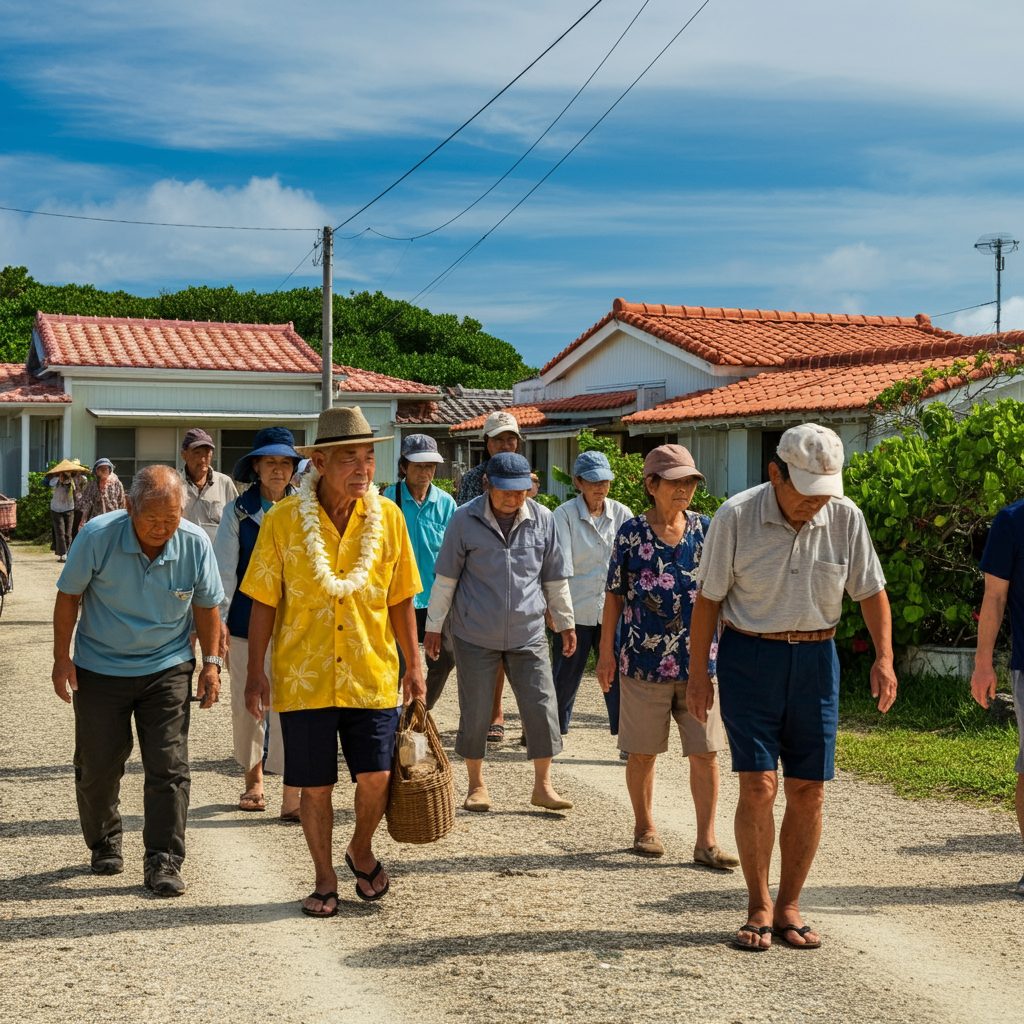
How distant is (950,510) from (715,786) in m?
5.15

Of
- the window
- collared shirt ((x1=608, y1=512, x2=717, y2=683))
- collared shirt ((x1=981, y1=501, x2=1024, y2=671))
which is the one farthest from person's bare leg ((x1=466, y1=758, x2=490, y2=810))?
the window

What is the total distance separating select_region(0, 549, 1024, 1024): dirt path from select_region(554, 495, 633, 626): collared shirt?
1348 millimetres

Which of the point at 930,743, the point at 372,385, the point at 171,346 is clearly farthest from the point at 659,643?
the point at 171,346

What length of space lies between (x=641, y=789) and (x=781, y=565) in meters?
1.80

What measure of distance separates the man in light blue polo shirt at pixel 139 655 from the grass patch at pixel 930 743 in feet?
13.8

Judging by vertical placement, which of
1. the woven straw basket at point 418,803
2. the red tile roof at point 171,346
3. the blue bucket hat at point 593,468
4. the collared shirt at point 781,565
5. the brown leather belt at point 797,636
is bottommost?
the woven straw basket at point 418,803

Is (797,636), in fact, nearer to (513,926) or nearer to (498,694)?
(513,926)

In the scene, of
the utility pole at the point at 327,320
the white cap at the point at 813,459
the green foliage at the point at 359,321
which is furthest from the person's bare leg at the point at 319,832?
the green foliage at the point at 359,321

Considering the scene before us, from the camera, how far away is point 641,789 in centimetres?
645

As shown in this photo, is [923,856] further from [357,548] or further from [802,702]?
[357,548]

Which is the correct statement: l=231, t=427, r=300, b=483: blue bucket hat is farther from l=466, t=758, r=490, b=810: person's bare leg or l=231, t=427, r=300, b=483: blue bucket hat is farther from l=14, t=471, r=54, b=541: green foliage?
l=14, t=471, r=54, b=541: green foliage

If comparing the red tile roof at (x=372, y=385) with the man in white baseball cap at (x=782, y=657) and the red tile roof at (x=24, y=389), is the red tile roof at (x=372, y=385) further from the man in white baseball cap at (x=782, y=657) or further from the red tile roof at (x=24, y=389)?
the man in white baseball cap at (x=782, y=657)

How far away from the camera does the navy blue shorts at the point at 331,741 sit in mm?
5477

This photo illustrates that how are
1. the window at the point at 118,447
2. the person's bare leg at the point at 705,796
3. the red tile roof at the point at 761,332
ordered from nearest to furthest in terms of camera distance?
the person's bare leg at the point at 705,796
the red tile roof at the point at 761,332
the window at the point at 118,447
